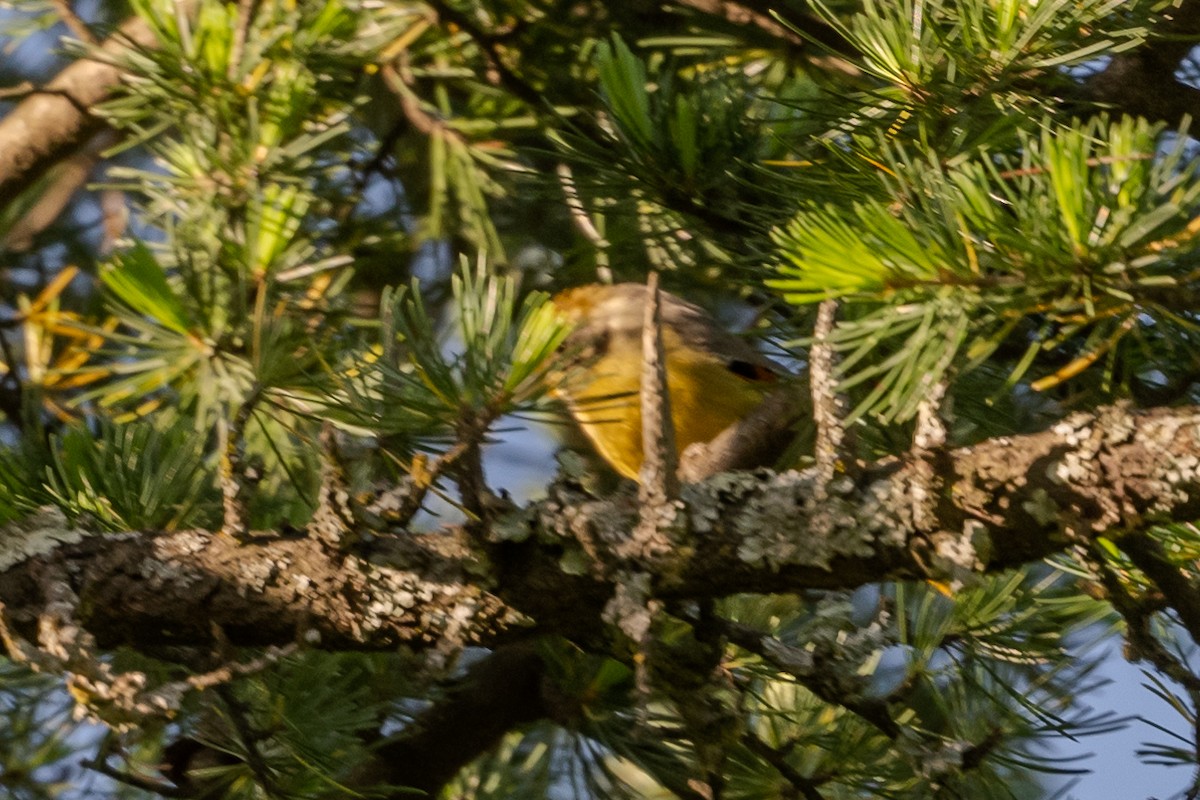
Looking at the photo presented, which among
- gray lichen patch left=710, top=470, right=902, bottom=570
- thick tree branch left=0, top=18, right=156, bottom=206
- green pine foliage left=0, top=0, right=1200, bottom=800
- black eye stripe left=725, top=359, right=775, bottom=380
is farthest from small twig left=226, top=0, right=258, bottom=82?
gray lichen patch left=710, top=470, right=902, bottom=570

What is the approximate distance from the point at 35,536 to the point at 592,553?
76 centimetres

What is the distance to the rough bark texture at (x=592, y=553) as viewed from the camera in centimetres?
124

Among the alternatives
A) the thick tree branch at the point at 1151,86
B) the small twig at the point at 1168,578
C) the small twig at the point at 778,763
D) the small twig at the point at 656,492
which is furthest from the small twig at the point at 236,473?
the thick tree branch at the point at 1151,86

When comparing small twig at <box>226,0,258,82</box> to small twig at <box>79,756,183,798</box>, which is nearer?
small twig at <box>79,756,183,798</box>

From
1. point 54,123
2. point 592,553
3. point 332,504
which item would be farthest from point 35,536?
point 54,123

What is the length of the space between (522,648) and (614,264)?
2.39 ft

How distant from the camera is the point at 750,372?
294 cm

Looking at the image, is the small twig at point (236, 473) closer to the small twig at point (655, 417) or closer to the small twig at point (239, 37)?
the small twig at point (655, 417)

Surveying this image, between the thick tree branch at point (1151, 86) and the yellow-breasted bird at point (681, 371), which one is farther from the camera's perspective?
the yellow-breasted bird at point (681, 371)

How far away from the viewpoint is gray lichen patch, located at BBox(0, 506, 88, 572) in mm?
1742

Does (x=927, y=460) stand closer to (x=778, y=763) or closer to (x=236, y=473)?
(x=778, y=763)

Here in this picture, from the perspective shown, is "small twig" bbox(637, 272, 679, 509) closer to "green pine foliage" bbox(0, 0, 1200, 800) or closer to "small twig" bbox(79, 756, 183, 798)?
"green pine foliage" bbox(0, 0, 1200, 800)

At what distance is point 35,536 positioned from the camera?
1764 millimetres

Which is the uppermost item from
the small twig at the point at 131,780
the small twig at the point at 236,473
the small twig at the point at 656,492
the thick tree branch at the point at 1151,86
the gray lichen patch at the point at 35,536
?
the thick tree branch at the point at 1151,86
